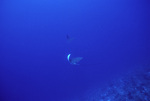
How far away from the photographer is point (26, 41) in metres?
54.2

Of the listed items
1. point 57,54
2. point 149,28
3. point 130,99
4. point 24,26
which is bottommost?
point 130,99

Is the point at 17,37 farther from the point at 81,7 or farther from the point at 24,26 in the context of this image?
the point at 81,7

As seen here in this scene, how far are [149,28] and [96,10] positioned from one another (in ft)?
91.3

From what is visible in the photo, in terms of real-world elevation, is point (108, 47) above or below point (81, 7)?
below

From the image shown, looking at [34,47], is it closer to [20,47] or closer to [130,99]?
[20,47]

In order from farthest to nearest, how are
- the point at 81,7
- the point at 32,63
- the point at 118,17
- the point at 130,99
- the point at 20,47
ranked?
the point at 118,17 < the point at 81,7 < the point at 20,47 < the point at 32,63 < the point at 130,99

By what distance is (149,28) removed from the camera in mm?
40219

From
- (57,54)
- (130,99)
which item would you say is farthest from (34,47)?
(130,99)

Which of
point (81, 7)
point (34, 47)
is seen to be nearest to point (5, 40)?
point (34, 47)

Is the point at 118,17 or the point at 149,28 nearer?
Answer: the point at 149,28

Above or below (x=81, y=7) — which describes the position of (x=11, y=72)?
below

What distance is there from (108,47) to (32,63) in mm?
30972

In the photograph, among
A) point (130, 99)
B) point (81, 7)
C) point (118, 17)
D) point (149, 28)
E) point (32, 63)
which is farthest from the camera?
point (118, 17)

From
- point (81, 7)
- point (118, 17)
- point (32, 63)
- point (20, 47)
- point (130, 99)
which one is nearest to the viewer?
point (130, 99)
